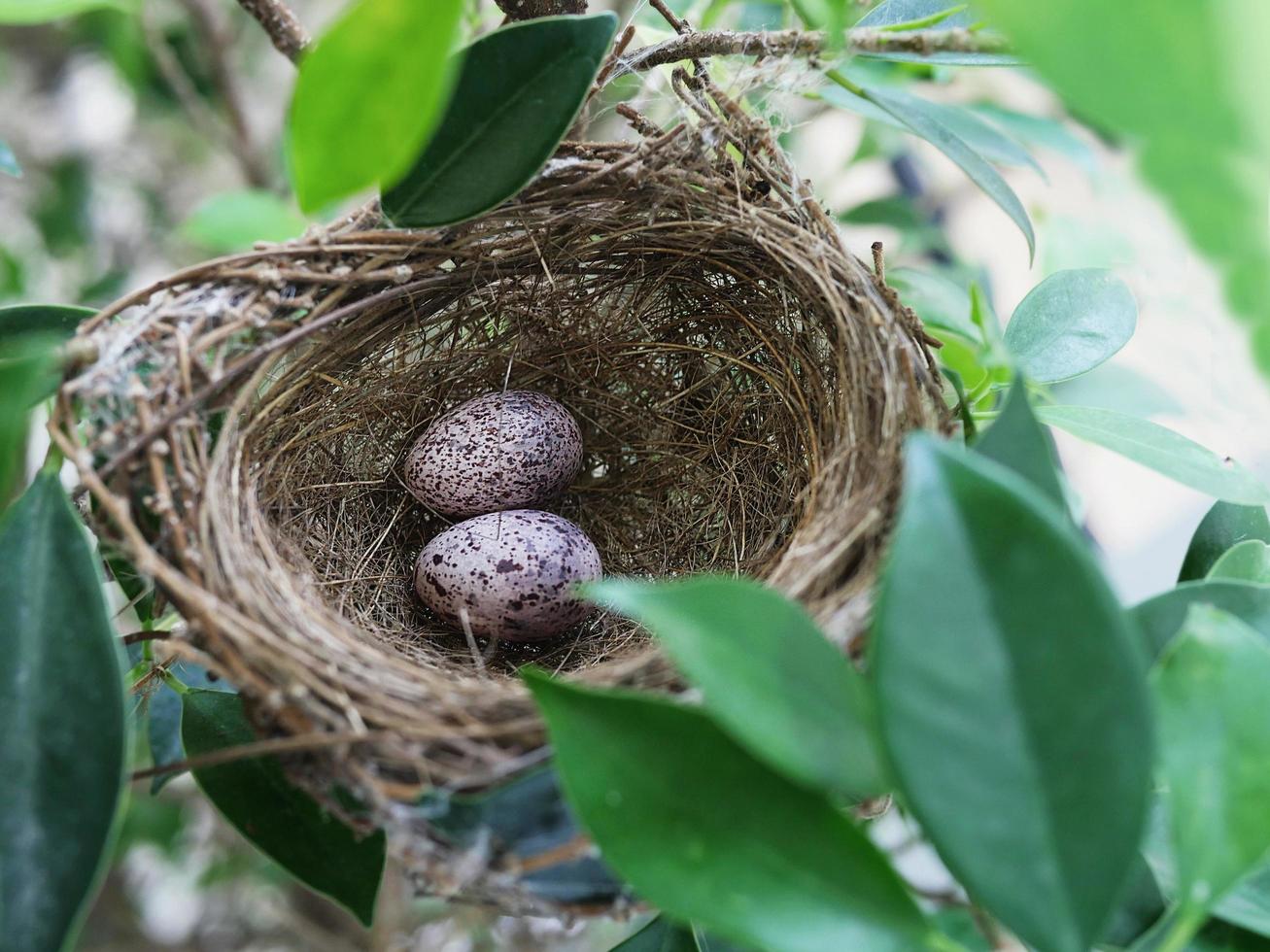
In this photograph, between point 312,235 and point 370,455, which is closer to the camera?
point 312,235

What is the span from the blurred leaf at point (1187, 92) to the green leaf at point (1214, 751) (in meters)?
0.14

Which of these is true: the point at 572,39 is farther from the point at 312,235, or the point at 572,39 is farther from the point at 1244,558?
the point at 1244,558

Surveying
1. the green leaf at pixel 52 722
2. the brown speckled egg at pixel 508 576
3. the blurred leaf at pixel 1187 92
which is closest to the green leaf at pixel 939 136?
the blurred leaf at pixel 1187 92

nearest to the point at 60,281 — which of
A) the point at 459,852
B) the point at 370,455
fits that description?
the point at 370,455

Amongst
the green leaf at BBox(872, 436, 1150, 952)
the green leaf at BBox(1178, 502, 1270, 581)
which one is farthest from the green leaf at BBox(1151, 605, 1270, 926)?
the green leaf at BBox(1178, 502, 1270, 581)

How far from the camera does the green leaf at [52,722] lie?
1.45 feet

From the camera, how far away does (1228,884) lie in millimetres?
364

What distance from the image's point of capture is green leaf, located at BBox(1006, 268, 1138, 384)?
627mm

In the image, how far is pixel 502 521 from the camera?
89 centimetres

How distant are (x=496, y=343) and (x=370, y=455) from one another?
0.17m

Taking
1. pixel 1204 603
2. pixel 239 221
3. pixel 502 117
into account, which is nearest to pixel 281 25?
pixel 502 117

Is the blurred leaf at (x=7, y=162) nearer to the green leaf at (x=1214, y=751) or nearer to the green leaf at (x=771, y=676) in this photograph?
the green leaf at (x=771, y=676)

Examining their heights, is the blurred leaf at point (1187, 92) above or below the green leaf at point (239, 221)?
above

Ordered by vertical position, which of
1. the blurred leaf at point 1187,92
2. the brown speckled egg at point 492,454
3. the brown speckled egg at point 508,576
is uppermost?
the blurred leaf at point 1187,92
